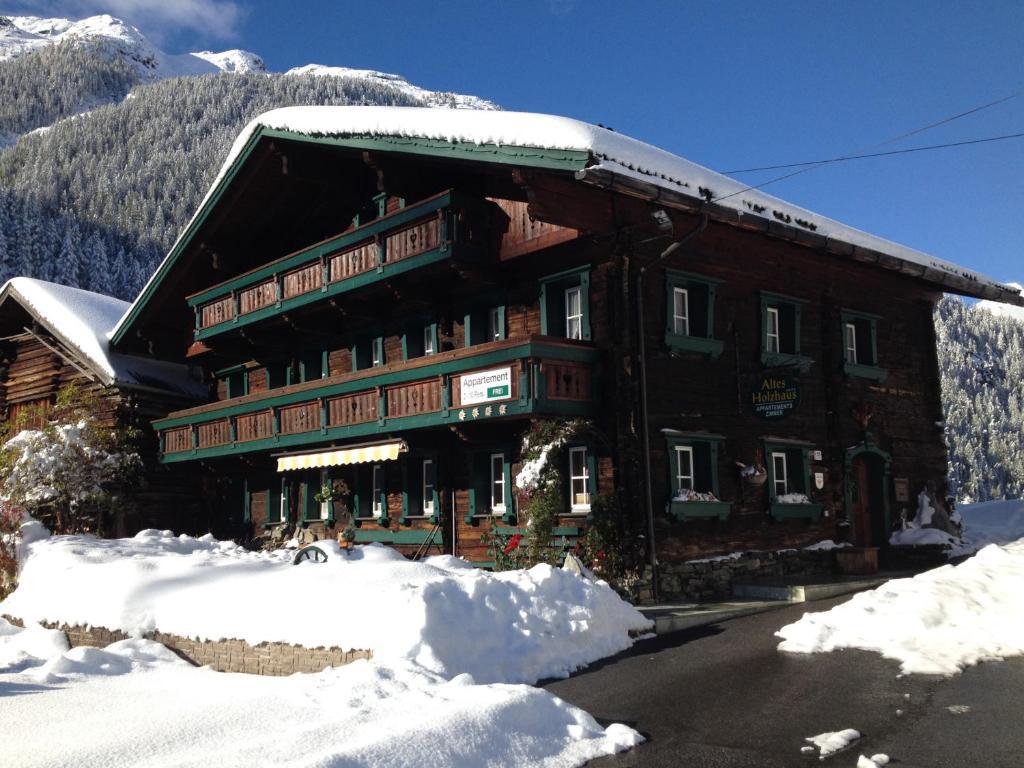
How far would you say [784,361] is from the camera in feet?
60.9

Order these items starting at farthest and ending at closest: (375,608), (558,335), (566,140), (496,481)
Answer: (496,481), (558,335), (566,140), (375,608)

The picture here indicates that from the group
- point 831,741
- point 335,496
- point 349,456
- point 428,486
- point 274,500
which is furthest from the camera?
point 274,500

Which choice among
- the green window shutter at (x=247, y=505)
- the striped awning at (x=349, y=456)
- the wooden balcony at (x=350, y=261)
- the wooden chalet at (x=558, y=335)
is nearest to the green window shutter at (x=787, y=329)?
the wooden chalet at (x=558, y=335)

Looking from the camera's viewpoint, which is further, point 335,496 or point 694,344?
point 335,496

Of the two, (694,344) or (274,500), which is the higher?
(694,344)

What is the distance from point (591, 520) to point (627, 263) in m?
4.56

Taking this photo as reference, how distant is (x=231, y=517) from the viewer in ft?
87.0

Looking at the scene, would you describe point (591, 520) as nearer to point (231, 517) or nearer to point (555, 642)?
point (555, 642)

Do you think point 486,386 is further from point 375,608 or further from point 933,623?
Answer: point 933,623

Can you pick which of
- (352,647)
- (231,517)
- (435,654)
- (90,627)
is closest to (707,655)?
(435,654)

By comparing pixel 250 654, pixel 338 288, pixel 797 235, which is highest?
pixel 797 235

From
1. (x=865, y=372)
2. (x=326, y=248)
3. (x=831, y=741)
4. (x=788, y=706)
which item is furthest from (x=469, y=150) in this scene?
(x=831, y=741)

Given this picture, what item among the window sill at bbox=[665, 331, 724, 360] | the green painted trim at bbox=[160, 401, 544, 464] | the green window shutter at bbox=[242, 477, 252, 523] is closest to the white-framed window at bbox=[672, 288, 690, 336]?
the window sill at bbox=[665, 331, 724, 360]

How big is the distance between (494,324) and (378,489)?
5.28m
